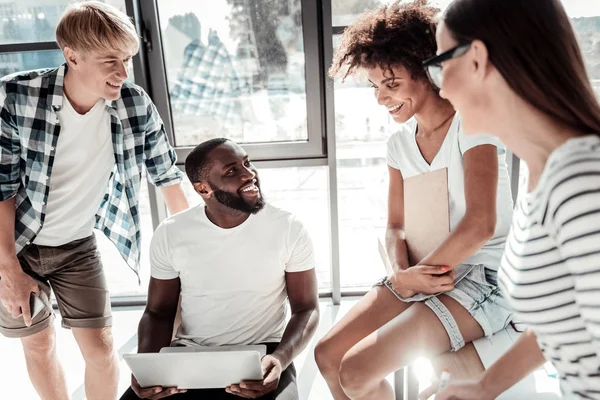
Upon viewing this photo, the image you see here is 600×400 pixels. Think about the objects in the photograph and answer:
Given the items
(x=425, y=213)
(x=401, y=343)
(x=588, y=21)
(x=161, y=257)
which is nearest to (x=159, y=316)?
(x=161, y=257)

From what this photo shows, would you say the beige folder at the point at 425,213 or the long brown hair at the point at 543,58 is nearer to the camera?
the long brown hair at the point at 543,58

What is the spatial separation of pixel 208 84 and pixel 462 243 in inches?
68.8

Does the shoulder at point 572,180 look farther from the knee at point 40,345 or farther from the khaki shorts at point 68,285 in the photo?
the knee at point 40,345

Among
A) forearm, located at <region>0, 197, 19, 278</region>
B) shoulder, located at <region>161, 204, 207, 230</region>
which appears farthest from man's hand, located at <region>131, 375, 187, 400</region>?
forearm, located at <region>0, 197, 19, 278</region>

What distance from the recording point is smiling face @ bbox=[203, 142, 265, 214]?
5.18 ft

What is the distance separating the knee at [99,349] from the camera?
1803 millimetres

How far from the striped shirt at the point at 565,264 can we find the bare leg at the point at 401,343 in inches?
16.4

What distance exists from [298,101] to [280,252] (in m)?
1.25

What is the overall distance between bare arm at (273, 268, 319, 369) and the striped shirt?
734 millimetres

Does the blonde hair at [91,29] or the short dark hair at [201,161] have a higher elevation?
the blonde hair at [91,29]

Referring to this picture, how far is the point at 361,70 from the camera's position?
4.92ft

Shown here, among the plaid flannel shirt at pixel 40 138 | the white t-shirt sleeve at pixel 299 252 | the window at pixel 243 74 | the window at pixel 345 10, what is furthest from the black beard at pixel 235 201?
the window at pixel 345 10

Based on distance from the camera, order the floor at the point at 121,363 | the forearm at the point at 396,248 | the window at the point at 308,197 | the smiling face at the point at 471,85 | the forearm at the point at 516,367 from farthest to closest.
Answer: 1. the window at the point at 308,197
2. the floor at the point at 121,363
3. the forearm at the point at 396,248
4. the forearm at the point at 516,367
5. the smiling face at the point at 471,85

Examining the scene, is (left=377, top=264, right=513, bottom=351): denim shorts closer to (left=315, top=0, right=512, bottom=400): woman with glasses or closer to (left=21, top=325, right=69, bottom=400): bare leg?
(left=315, top=0, right=512, bottom=400): woman with glasses
